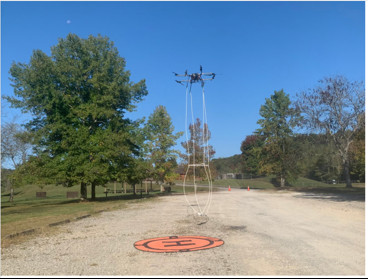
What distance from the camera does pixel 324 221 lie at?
1174 centimetres

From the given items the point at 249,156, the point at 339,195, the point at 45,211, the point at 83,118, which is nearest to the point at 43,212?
the point at 45,211

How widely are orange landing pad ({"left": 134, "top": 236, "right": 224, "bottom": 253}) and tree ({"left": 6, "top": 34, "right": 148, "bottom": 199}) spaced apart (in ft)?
51.8

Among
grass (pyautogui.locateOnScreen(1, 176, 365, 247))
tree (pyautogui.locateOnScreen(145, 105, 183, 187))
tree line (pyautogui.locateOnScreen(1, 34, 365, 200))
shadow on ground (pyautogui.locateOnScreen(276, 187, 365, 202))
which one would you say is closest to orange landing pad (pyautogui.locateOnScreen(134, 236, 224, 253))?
grass (pyautogui.locateOnScreen(1, 176, 365, 247))

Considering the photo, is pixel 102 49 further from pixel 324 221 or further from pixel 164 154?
pixel 324 221

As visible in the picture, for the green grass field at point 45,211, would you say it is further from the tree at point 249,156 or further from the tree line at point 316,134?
the tree at point 249,156

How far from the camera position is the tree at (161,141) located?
41.7m

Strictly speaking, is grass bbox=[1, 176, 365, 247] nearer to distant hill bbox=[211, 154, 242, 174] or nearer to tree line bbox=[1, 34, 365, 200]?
tree line bbox=[1, 34, 365, 200]

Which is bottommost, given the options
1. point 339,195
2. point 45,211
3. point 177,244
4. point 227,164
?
point 339,195

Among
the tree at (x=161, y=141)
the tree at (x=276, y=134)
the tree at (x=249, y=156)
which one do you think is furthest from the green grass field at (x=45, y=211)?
the tree at (x=249, y=156)

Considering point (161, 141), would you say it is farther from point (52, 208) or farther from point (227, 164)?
point (227, 164)

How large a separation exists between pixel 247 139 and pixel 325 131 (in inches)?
1880

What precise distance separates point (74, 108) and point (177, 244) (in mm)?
20224

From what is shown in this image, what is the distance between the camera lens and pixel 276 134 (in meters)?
47.8

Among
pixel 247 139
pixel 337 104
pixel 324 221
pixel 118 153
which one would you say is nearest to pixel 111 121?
pixel 118 153
